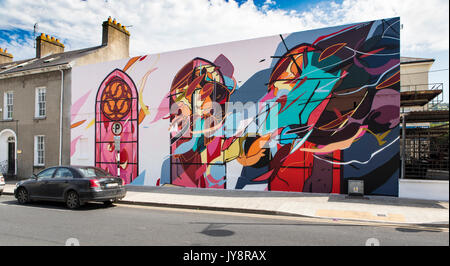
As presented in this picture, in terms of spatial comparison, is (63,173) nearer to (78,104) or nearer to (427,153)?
(78,104)

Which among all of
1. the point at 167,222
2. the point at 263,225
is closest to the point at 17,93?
the point at 167,222

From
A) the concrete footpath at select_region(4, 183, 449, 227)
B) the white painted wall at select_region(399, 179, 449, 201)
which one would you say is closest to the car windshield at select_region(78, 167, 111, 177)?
the concrete footpath at select_region(4, 183, 449, 227)

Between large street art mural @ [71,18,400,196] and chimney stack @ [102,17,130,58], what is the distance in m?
4.74

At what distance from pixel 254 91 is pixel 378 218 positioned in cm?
718

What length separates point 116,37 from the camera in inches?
844

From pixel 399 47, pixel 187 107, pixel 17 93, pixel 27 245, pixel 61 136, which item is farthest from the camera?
pixel 17 93

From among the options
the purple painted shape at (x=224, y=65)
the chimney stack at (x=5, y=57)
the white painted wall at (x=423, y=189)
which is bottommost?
the white painted wall at (x=423, y=189)

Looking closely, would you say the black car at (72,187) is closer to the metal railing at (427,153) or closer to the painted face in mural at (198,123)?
the painted face in mural at (198,123)

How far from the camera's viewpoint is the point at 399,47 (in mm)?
11062

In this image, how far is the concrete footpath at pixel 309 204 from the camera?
826cm

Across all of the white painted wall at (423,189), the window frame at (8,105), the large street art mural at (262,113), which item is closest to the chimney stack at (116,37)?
the large street art mural at (262,113)

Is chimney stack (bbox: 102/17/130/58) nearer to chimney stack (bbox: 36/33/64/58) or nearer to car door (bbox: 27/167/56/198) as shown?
chimney stack (bbox: 36/33/64/58)

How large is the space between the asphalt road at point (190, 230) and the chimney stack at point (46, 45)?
18101mm

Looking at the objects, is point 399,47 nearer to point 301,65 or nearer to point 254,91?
point 301,65
